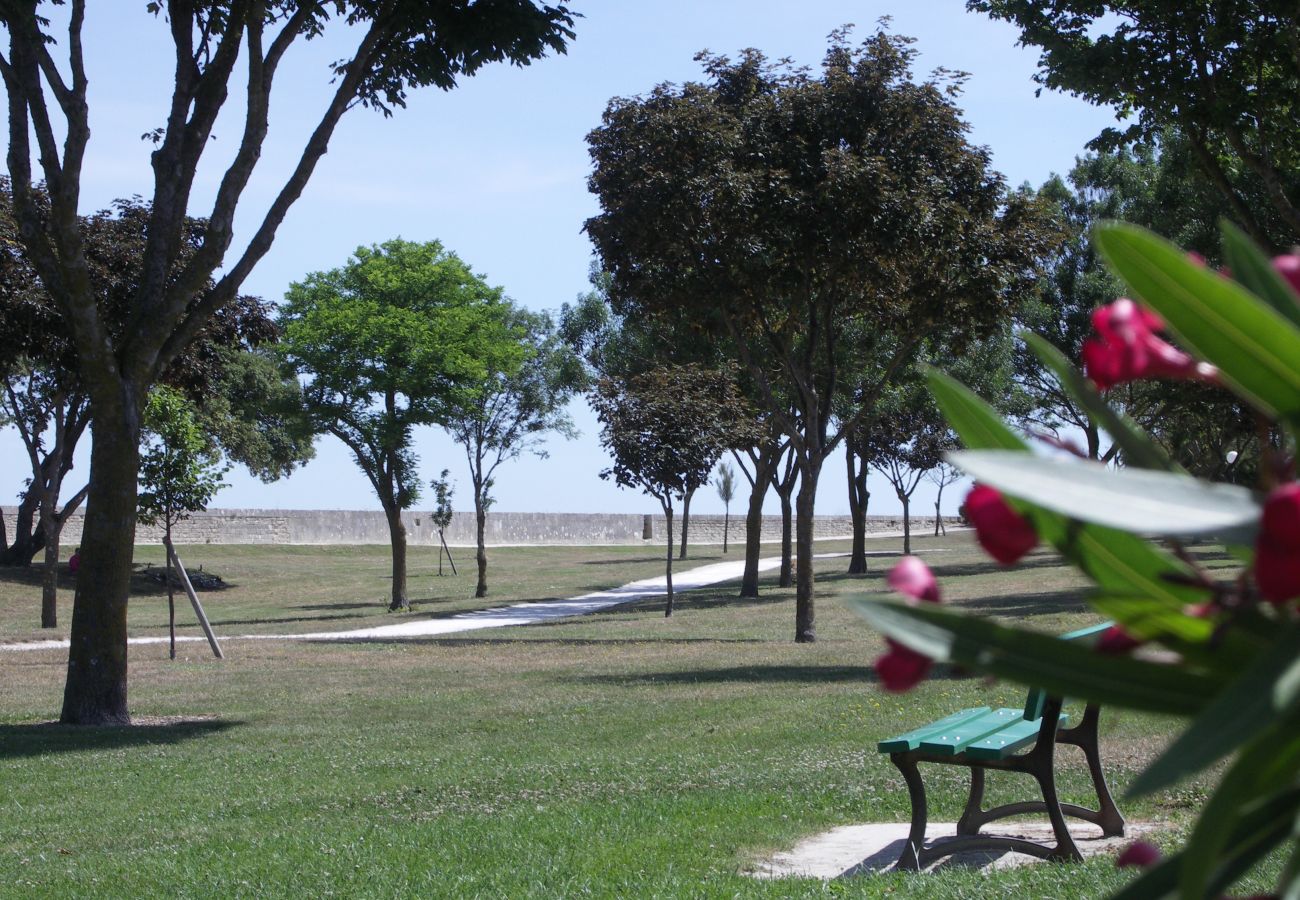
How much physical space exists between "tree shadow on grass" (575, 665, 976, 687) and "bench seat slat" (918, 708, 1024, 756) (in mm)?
6989

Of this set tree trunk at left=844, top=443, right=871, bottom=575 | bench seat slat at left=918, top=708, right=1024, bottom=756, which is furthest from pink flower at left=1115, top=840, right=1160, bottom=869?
tree trunk at left=844, top=443, right=871, bottom=575

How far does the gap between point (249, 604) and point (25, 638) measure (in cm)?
1212

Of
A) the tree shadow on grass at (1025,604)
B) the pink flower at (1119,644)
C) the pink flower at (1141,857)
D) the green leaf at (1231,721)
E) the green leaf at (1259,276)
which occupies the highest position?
the green leaf at (1259,276)

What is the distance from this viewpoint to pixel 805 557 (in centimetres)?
1925

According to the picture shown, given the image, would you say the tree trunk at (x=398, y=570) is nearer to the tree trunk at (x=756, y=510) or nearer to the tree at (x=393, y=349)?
the tree at (x=393, y=349)

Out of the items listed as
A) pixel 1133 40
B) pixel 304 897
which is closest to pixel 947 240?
pixel 1133 40

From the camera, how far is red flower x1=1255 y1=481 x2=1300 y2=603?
0.71m

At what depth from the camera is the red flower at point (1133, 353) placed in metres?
0.95

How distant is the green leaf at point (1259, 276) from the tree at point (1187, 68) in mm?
12864

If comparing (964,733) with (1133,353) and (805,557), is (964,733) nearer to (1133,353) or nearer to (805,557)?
(1133,353)

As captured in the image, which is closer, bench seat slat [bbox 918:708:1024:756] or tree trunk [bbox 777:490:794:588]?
bench seat slat [bbox 918:708:1024:756]

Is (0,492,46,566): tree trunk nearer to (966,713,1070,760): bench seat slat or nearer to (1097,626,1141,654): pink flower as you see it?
(966,713,1070,760): bench seat slat

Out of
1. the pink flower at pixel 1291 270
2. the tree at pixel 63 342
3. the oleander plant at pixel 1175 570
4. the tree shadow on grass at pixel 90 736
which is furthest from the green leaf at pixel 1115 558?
the tree at pixel 63 342

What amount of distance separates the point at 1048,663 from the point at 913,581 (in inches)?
4.4
